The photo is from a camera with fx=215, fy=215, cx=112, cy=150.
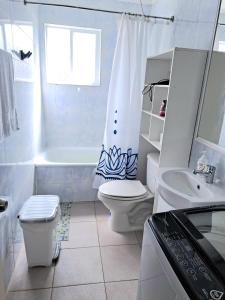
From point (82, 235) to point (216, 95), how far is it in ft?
5.56

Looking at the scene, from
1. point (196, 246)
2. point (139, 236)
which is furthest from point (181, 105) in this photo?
point (139, 236)

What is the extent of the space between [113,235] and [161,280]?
1.43 metres

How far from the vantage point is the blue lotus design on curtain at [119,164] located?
241 centimetres

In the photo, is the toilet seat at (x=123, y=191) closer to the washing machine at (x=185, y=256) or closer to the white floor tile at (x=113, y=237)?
the white floor tile at (x=113, y=237)

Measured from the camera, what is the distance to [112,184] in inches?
84.2

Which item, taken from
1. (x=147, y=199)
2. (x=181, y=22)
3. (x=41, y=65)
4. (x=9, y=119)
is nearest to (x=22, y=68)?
(x=9, y=119)

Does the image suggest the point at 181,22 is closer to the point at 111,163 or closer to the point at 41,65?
the point at 111,163

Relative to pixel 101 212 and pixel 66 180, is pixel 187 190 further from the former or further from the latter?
pixel 66 180

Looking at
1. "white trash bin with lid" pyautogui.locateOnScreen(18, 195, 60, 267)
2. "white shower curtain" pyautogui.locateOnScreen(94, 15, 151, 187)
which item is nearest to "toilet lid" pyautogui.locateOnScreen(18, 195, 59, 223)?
"white trash bin with lid" pyautogui.locateOnScreen(18, 195, 60, 267)

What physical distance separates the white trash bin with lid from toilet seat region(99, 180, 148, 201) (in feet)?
1.60

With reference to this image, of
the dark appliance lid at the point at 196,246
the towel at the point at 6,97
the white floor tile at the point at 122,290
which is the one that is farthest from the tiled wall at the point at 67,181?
the dark appliance lid at the point at 196,246

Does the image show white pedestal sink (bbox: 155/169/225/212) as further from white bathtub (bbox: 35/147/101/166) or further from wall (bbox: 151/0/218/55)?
white bathtub (bbox: 35/147/101/166)

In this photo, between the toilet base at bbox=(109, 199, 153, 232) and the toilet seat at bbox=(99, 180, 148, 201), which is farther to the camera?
the toilet base at bbox=(109, 199, 153, 232)

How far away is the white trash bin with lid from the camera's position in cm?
155
